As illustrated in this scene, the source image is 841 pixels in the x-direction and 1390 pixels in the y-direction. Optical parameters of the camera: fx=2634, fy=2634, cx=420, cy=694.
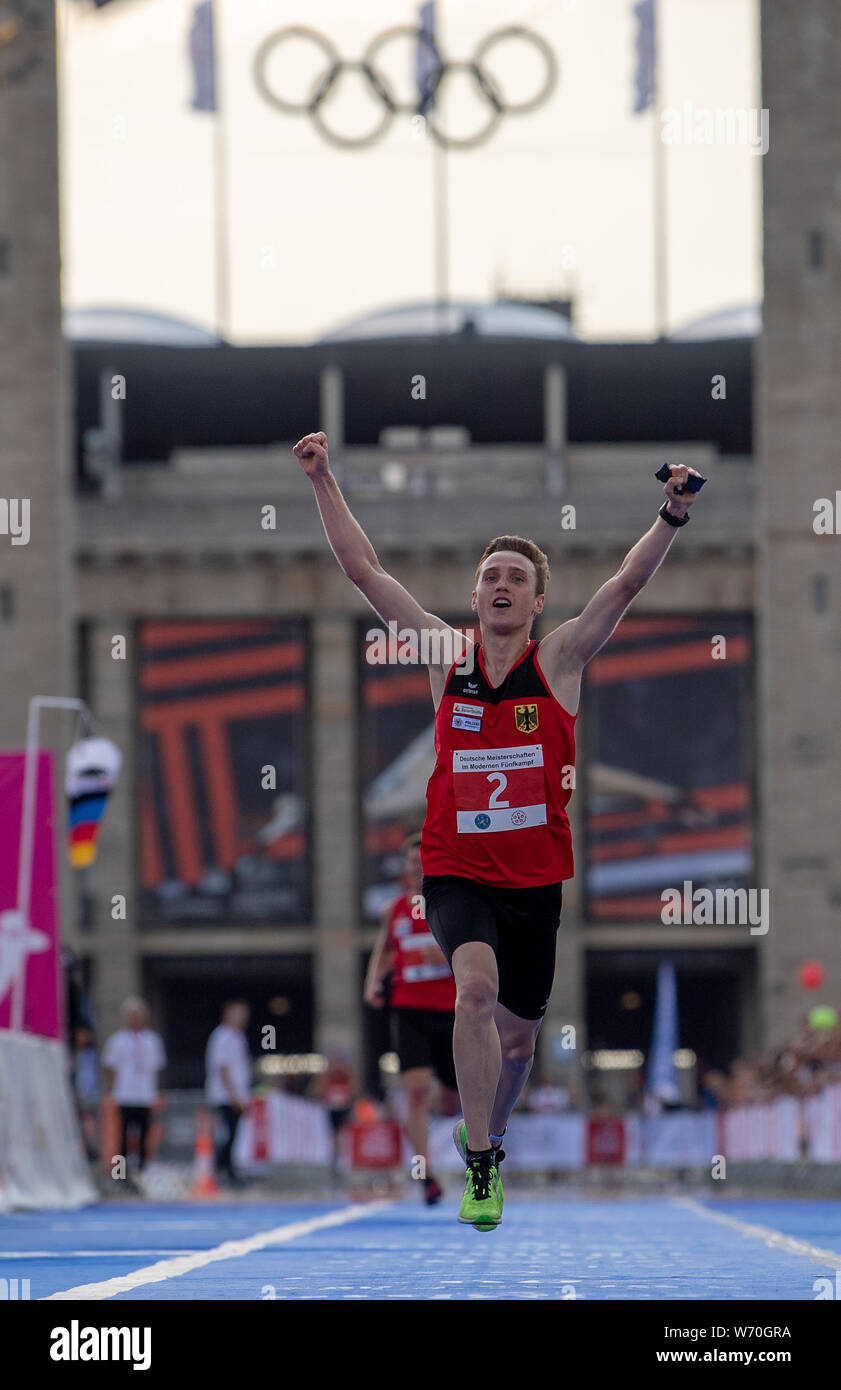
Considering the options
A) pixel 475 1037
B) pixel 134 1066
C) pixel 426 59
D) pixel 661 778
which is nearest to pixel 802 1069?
pixel 134 1066

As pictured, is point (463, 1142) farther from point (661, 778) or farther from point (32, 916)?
point (661, 778)

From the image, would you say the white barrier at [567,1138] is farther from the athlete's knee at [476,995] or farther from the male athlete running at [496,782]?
the athlete's knee at [476,995]

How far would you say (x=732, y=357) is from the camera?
59844 millimetres

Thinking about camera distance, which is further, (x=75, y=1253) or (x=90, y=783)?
(x=90, y=783)

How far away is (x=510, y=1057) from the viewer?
334 inches

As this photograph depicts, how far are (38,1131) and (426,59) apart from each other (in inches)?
1541

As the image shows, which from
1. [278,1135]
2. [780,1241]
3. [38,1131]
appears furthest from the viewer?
[278,1135]

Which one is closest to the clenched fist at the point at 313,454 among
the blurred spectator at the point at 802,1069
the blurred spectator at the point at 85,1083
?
the blurred spectator at the point at 802,1069

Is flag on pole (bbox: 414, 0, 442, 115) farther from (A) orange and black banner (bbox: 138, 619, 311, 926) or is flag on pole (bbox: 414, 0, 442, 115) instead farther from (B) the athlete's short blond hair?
(B) the athlete's short blond hair

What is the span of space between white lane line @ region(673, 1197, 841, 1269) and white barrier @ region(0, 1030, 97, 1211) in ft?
15.7

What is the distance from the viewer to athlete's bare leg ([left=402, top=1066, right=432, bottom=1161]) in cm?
1500
